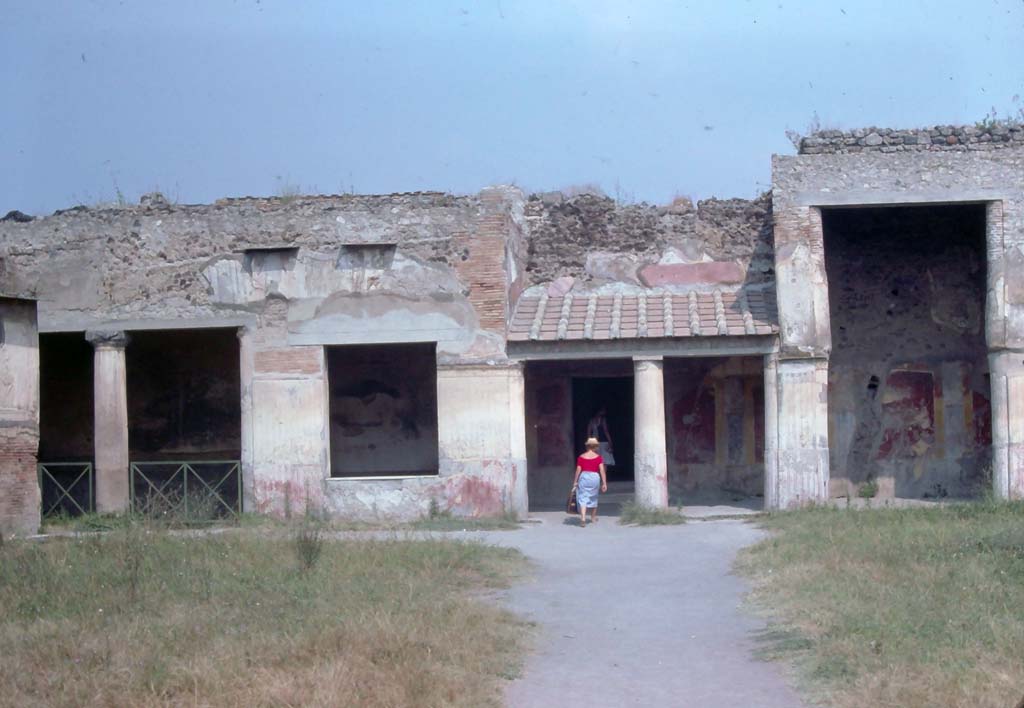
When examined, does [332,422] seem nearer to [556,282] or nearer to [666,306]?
[556,282]

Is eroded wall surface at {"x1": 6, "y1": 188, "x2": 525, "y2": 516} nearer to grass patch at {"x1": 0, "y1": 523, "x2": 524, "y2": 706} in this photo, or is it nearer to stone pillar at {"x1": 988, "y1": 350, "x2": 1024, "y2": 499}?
grass patch at {"x1": 0, "y1": 523, "x2": 524, "y2": 706}

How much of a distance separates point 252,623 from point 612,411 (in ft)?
39.4

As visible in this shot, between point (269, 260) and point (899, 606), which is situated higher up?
point (269, 260)

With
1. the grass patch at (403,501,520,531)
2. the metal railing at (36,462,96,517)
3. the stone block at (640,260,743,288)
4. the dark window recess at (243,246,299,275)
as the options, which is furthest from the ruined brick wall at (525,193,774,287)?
the metal railing at (36,462,96,517)

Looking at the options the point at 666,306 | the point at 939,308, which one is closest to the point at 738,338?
the point at 666,306

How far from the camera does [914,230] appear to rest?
18047 mm

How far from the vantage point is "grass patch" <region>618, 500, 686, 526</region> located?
15.3 metres

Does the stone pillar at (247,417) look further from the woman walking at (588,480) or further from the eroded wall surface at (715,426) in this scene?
the eroded wall surface at (715,426)

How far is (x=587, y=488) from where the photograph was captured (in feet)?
50.1

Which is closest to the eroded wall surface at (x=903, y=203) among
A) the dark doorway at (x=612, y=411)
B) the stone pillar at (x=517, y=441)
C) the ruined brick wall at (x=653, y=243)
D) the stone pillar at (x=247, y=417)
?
the ruined brick wall at (x=653, y=243)

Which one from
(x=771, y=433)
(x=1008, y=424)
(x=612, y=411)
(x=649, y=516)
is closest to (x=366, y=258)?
(x=649, y=516)

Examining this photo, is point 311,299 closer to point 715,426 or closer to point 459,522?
point 459,522

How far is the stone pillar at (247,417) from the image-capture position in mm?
16094

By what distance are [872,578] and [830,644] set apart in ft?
7.52
